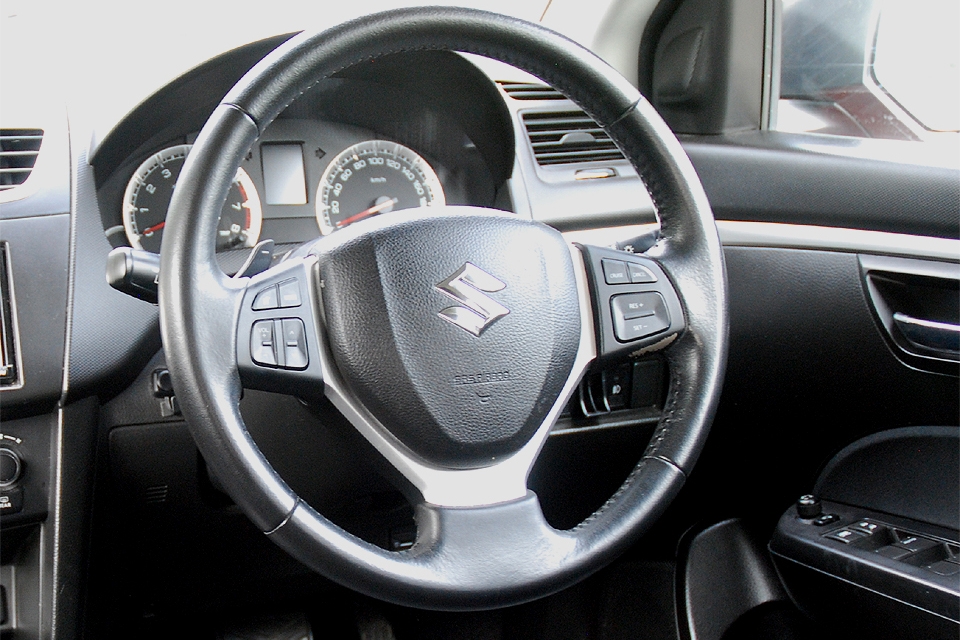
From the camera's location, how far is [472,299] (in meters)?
0.92

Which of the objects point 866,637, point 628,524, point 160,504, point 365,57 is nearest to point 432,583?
point 628,524

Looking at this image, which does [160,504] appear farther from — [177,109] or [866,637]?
[866,637]

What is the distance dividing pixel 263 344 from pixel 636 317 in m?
0.41

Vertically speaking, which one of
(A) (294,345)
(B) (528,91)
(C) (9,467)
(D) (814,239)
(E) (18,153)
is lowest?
(C) (9,467)

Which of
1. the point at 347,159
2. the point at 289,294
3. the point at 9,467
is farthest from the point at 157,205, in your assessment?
the point at 289,294

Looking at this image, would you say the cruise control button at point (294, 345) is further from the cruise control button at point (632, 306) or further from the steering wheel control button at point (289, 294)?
the cruise control button at point (632, 306)

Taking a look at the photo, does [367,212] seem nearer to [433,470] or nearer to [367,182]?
[367,182]

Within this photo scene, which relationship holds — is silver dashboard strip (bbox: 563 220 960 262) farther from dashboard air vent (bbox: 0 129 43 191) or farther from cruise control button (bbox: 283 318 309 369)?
dashboard air vent (bbox: 0 129 43 191)

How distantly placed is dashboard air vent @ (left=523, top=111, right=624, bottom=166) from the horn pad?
57cm

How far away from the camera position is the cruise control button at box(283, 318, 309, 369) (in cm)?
86

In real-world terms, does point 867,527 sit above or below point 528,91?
below

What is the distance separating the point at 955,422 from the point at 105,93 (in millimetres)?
1338

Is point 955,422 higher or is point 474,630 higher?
point 955,422

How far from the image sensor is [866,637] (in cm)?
129
